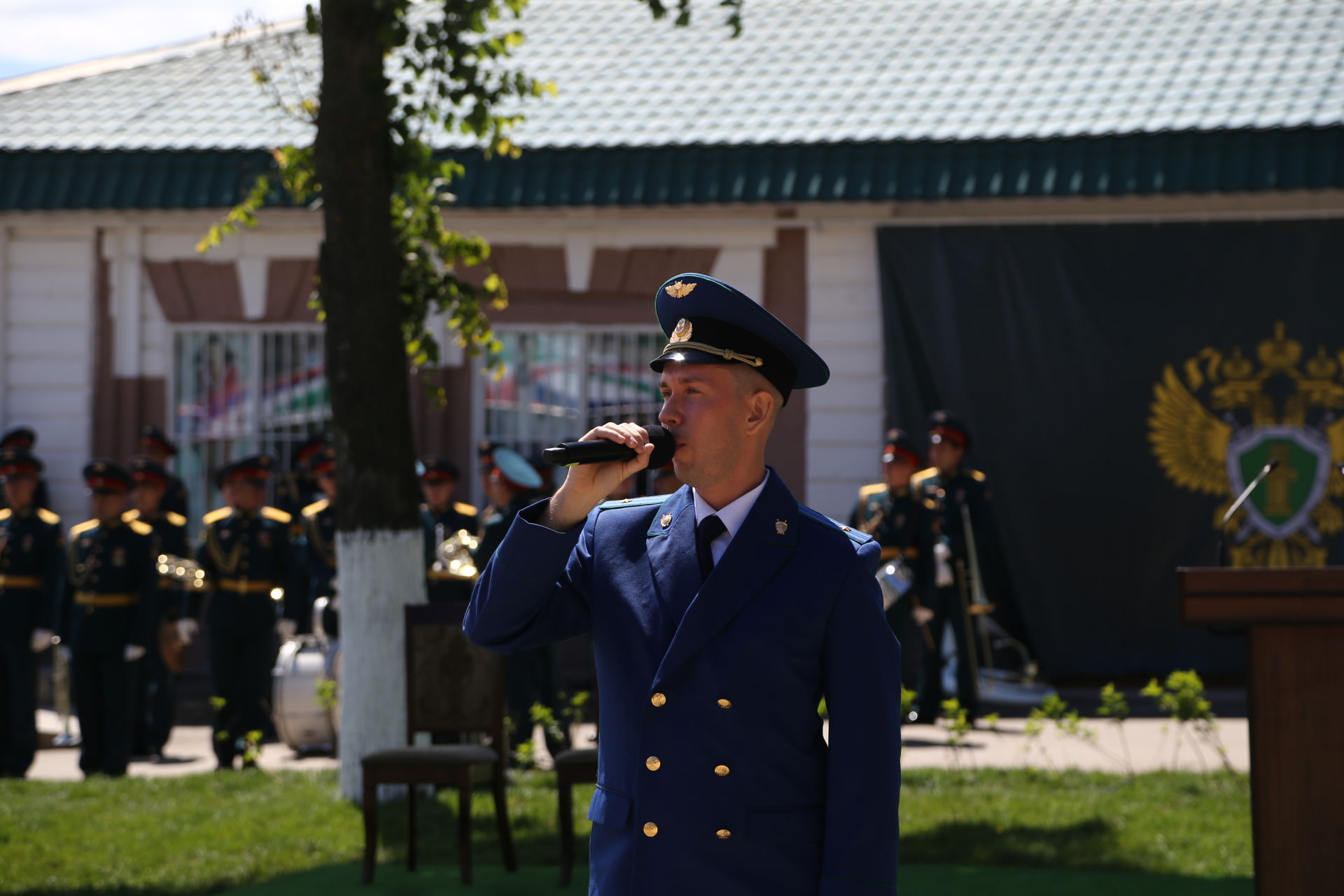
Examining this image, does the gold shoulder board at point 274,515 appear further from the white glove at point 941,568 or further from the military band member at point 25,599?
the white glove at point 941,568

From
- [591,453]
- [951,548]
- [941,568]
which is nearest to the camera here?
[591,453]

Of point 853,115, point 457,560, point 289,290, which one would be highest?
point 853,115

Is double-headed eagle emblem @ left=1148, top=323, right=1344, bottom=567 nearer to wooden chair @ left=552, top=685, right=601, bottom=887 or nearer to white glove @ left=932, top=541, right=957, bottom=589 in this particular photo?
white glove @ left=932, top=541, right=957, bottom=589

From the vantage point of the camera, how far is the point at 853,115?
44.0 feet

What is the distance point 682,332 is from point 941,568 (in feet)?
27.4

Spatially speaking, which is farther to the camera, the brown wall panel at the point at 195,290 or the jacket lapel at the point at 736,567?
the brown wall panel at the point at 195,290

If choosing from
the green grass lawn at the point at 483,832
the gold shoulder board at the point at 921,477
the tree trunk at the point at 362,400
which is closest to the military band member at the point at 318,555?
the green grass lawn at the point at 483,832

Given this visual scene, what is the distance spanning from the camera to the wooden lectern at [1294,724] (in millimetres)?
4281

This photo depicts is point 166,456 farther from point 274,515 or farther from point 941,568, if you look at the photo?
point 941,568

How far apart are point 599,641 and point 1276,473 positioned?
405 inches

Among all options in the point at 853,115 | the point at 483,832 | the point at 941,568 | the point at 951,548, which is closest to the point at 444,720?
the point at 483,832

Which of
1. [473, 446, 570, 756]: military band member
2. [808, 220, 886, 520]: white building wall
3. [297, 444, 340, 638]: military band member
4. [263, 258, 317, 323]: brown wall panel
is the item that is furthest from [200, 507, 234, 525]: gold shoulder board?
[808, 220, 886, 520]: white building wall

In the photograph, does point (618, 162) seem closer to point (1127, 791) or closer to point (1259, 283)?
point (1259, 283)

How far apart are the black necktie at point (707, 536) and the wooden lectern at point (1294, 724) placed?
1.66 m
